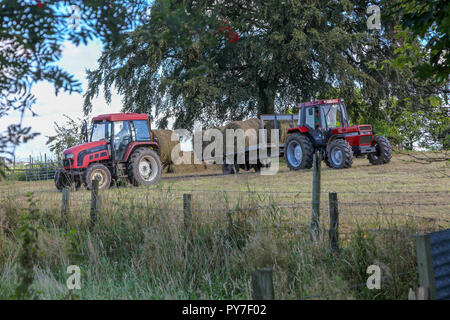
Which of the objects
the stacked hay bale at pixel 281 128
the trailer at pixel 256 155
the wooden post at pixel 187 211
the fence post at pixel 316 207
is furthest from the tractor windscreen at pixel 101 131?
the fence post at pixel 316 207

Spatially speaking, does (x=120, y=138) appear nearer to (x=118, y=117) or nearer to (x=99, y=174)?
(x=118, y=117)

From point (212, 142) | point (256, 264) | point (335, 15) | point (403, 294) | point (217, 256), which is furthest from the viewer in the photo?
point (335, 15)

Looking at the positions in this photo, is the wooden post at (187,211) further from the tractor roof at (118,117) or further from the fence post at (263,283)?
A: the tractor roof at (118,117)

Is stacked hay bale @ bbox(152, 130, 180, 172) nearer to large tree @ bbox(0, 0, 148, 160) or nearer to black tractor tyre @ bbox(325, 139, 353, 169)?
black tractor tyre @ bbox(325, 139, 353, 169)

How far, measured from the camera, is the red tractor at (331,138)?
14.6 m

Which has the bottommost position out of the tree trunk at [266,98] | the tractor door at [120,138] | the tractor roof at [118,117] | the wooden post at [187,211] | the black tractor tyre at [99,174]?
the wooden post at [187,211]

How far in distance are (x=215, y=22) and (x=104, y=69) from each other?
2139cm

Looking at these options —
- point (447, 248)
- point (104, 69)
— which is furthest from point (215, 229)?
point (104, 69)

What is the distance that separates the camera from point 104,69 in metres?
23.6

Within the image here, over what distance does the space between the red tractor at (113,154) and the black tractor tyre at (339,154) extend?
15.8 ft

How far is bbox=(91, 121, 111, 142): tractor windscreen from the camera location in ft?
44.0

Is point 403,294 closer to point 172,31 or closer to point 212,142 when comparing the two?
point 172,31

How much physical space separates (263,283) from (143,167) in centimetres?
1138

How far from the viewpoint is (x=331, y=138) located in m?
14.9
